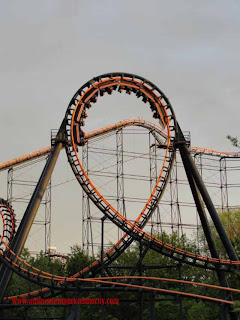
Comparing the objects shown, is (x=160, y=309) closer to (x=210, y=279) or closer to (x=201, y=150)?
(x=210, y=279)

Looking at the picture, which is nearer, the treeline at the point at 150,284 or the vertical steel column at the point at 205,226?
the vertical steel column at the point at 205,226

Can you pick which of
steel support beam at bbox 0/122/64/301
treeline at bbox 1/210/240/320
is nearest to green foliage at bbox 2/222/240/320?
treeline at bbox 1/210/240/320

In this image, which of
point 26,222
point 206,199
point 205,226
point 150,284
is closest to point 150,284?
point 150,284

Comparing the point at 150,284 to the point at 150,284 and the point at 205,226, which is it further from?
the point at 205,226

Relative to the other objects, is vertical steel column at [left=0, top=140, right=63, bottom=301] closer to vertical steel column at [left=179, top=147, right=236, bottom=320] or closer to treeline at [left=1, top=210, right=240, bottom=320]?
vertical steel column at [left=179, top=147, right=236, bottom=320]

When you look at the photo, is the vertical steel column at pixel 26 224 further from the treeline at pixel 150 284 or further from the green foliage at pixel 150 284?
the green foliage at pixel 150 284

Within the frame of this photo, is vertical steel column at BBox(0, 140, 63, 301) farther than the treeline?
No

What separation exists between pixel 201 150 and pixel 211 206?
46.9 ft

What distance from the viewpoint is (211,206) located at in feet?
83.0

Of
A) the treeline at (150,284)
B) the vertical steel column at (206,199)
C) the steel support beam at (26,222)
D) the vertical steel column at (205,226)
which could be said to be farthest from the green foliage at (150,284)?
the steel support beam at (26,222)

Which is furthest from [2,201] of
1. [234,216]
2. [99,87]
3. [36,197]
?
[234,216]

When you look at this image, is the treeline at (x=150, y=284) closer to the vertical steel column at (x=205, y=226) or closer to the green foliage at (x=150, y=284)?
the green foliage at (x=150, y=284)

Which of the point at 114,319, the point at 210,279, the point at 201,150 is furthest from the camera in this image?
the point at 201,150

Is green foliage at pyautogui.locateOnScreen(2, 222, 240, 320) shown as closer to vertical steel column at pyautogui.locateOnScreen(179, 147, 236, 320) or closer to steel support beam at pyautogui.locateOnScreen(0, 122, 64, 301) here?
vertical steel column at pyautogui.locateOnScreen(179, 147, 236, 320)
